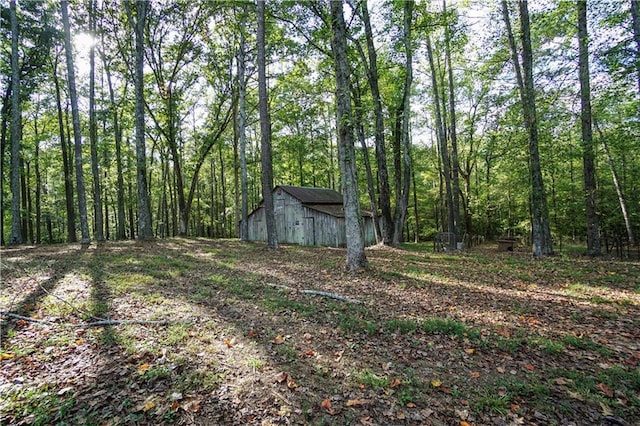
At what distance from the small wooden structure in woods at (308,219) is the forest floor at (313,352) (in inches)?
484

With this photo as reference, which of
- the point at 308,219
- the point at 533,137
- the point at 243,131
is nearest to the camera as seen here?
the point at 533,137

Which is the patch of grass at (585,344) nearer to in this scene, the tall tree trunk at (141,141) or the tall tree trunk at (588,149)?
the tall tree trunk at (588,149)

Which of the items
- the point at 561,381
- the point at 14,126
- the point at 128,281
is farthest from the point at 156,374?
the point at 14,126

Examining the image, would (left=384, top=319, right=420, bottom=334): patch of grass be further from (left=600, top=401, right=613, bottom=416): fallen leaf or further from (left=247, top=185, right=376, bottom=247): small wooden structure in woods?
(left=247, top=185, right=376, bottom=247): small wooden structure in woods

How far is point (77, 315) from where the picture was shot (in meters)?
4.86

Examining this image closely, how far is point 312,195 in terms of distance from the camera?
72.1 feet

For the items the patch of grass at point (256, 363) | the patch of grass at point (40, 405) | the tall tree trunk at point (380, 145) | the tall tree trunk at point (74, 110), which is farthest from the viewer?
the tall tree trunk at point (380, 145)

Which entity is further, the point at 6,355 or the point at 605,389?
the point at 6,355

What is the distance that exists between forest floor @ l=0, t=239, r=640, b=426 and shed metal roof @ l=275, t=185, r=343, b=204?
13.8 metres

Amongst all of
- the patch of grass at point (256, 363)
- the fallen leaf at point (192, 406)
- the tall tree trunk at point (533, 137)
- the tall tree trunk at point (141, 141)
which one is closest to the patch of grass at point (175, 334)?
the patch of grass at point (256, 363)

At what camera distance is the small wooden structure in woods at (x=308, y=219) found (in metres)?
19.6

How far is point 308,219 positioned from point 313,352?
53.7 feet

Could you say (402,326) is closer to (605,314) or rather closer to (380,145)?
(605,314)

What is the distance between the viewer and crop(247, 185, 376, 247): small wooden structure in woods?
64.3ft
